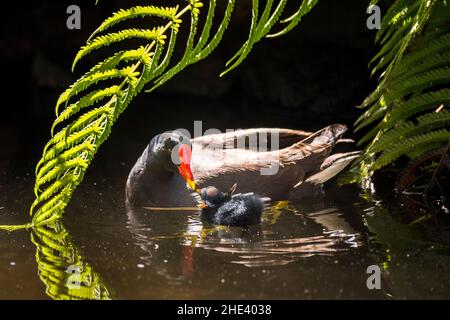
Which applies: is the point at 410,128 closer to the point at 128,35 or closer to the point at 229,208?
the point at 229,208

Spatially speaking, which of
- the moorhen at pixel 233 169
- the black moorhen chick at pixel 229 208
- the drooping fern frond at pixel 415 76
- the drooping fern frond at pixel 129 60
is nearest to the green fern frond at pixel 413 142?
the drooping fern frond at pixel 415 76

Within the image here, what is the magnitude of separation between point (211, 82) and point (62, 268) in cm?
758

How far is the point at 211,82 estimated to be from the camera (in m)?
11.5

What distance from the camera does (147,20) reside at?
443 inches

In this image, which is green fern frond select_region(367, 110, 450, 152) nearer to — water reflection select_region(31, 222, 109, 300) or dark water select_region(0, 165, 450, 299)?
dark water select_region(0, 165, 450, 299)

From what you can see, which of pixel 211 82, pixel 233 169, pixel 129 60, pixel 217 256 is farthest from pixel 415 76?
pixel 211 82

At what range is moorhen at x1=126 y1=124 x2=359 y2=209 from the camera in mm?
6078

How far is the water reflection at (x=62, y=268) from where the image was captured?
12.5ft

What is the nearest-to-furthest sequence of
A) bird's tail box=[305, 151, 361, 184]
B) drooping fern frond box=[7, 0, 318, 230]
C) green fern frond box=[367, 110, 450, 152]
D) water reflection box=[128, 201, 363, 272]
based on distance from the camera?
drooping fern frond box=[7, 0, 318, 230], water reflection box=[128, 201, 363, 272], green fern frond box=[367, 110, 450, 152], bird's tail box=[305, 151, 361, 184]

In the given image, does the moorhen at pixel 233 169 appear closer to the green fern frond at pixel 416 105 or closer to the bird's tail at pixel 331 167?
the bird's tail at pixel 331 167

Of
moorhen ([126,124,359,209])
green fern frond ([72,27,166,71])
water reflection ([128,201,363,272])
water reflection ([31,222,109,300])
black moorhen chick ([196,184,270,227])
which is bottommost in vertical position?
water reflection ([31,222,109,300])

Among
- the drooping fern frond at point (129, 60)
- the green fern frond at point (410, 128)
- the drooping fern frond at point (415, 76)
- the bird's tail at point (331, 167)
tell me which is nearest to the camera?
the drooping fern frond at point (129, 60)

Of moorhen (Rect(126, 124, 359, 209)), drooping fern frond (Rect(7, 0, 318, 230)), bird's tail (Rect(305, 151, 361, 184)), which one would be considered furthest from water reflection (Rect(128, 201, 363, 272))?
drooping fern frond (Rect(7, 0, 318, 230))

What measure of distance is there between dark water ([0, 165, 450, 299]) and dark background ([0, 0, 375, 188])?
2179mm
